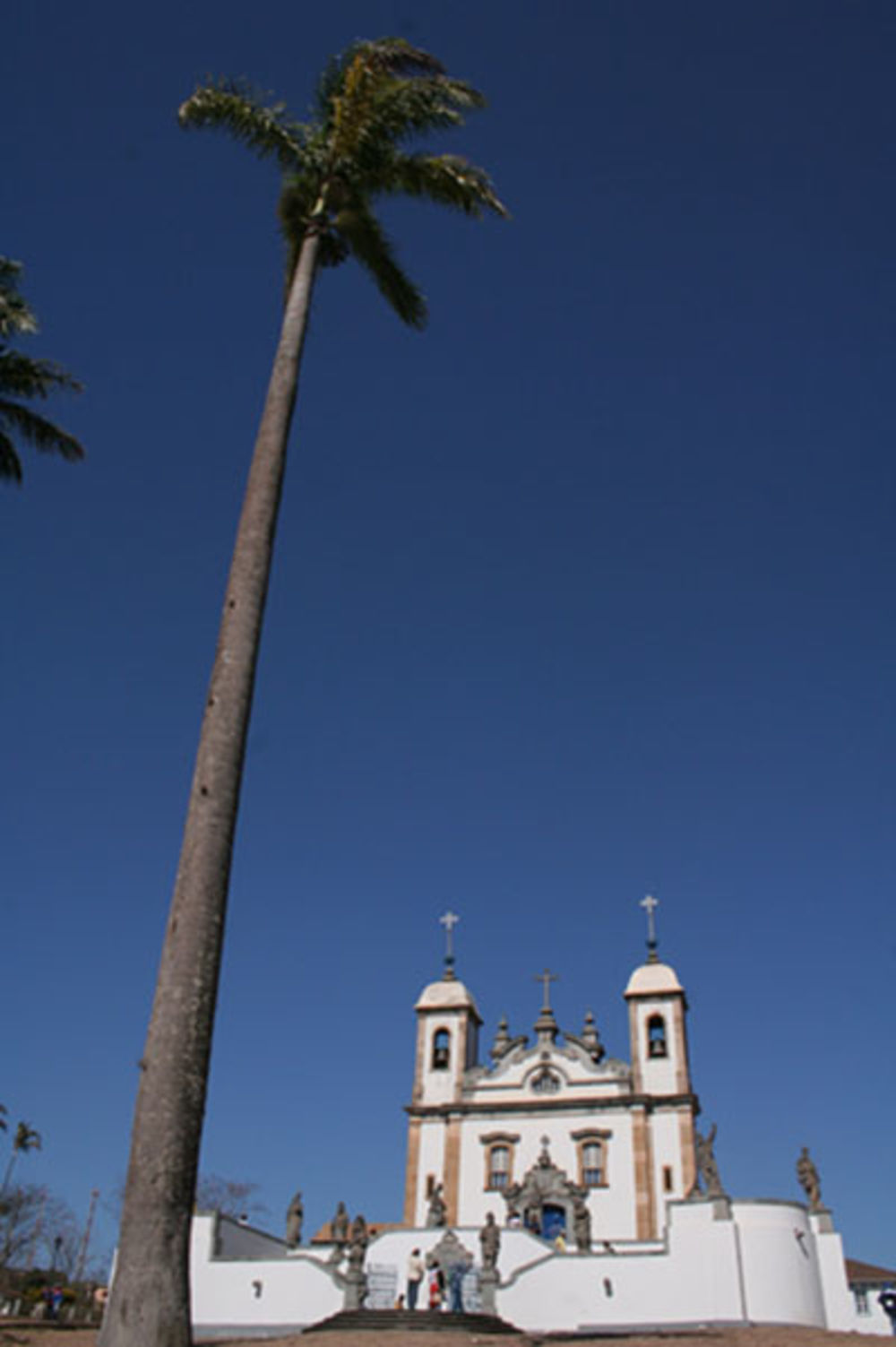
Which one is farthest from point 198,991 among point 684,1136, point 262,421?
point 684,1136

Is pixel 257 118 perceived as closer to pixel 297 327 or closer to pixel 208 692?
pixel 297 327

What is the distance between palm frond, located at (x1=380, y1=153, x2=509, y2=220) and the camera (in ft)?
47.4

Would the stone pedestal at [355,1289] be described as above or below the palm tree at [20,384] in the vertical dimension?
below

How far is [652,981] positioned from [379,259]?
113 feet

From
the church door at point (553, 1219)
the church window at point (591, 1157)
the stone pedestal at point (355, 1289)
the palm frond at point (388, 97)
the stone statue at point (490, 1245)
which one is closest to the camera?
the palm frond at point (388, 97)

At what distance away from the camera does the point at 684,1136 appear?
3812 cm

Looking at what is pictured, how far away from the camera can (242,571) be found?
1061 cm

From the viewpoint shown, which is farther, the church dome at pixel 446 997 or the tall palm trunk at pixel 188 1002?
the church dome at pixel 446 997

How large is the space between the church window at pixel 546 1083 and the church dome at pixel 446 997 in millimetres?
4174

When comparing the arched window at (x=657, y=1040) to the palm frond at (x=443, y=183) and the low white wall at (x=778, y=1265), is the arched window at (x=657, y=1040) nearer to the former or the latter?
the low white wall at (x=778, y=1265)

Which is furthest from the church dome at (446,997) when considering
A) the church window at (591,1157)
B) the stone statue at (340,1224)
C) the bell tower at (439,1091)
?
the stone statue at (340,1224)

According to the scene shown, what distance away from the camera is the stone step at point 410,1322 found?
21453 mm

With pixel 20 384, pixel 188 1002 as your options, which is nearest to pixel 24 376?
pixel 20 384

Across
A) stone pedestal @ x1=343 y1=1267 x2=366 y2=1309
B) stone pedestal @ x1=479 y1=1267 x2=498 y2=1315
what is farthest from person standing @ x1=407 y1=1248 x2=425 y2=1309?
stone pedestal @ x1=479 y1=1267 x2=498 y2=1315
